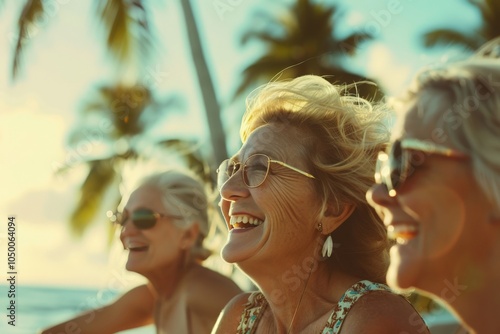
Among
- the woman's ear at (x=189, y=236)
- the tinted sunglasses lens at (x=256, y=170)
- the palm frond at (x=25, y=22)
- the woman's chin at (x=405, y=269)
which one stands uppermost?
the woman's chin at (x=405, y=269)

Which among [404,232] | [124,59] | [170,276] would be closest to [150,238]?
[170,276]

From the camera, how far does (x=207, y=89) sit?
53.2 ft

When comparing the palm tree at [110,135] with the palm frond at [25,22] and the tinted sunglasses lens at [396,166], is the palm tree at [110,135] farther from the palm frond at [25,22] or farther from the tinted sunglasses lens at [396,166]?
the tinted sunglasses lens at [396,166]

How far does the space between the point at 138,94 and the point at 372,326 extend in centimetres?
1856

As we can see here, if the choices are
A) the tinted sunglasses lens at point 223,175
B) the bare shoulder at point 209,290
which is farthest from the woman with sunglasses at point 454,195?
the bare shoulder at point 209,290

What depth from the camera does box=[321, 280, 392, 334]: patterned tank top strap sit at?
10.6 feet

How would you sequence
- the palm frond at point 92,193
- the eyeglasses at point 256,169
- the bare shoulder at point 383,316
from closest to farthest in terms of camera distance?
the bare shoulder at point 383,316 → the eyeglasses at point 256,169 → the palm frond at point 92,193

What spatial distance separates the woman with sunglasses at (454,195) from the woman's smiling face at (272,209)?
1.26 m

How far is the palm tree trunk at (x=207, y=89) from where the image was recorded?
607 inches

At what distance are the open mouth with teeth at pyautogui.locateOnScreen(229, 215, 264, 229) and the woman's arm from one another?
2229 millimetres

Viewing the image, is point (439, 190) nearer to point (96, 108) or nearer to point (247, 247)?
point (247, 247)

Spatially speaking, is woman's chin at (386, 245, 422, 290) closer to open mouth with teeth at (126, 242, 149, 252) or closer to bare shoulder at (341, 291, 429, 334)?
bare shoulder at (341, 291, 429, 334)

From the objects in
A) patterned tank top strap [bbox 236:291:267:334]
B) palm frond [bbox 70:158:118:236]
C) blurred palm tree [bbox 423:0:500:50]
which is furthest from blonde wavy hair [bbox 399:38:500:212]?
palm frond [bbox 70:158:118:236]

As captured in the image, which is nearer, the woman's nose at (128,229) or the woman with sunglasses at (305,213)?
the woman with sunglasses at (305,213)
